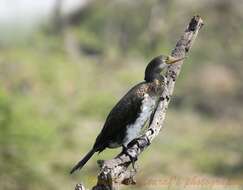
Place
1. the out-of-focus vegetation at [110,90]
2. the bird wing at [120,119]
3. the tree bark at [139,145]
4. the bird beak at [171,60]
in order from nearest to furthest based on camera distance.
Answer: the tree bark at [139,145]
the bird beak at [171,60]
the bird wing at [120,119]
the out-of-focus vegetation at [110,90]

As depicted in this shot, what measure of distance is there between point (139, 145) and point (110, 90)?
15.0m

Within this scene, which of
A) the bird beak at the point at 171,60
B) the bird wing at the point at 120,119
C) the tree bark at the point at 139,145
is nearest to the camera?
the tree bark at the point at 139,145

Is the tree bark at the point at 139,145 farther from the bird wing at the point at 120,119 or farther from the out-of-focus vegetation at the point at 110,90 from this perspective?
the out-of-focus vegetation at the point at 110,90

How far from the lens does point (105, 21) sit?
25.6m

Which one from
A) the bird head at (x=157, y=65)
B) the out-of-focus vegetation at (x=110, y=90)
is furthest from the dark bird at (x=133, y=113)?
the out-of-focus vegetation at (x=110, y=90)

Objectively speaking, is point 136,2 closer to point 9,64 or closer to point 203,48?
point 203,48

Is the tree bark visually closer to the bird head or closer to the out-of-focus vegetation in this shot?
the bird head

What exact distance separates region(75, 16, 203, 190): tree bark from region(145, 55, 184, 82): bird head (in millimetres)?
35

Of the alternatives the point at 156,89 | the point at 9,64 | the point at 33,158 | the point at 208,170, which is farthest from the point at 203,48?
the point at 156,89

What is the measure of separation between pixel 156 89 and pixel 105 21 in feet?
64.0

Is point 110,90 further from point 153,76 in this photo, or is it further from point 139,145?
point 139,145

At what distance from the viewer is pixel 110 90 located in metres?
20.7

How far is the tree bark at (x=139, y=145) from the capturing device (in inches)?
194

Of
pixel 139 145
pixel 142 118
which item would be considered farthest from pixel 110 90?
pixel 139 145
